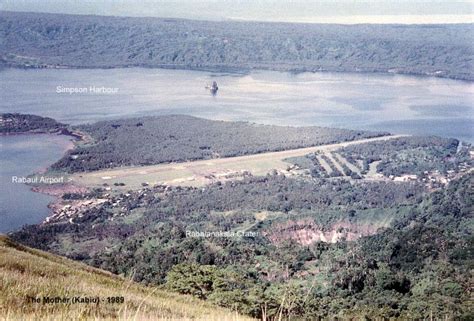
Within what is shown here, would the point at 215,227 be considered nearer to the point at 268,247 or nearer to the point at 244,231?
the point at 244,231

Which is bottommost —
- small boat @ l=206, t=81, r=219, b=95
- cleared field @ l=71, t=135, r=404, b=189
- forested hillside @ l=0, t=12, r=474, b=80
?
cleared field @ l=71, t=135, r=404, b=189

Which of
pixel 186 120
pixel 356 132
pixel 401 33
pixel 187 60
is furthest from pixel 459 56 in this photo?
pixel 186 120

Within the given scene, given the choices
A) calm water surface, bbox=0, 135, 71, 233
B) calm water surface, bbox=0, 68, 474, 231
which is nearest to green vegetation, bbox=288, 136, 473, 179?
calm water surface, bbox=0, 68, 474, 231

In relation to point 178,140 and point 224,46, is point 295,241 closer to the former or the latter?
point 178,140

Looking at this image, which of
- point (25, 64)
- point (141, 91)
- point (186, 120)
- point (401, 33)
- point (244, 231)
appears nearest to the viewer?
point (244, 231)

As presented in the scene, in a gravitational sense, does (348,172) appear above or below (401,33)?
below

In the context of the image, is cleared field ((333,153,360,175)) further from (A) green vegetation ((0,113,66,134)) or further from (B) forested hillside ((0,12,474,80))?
(B) forested hillside ((0,12,474,80))
